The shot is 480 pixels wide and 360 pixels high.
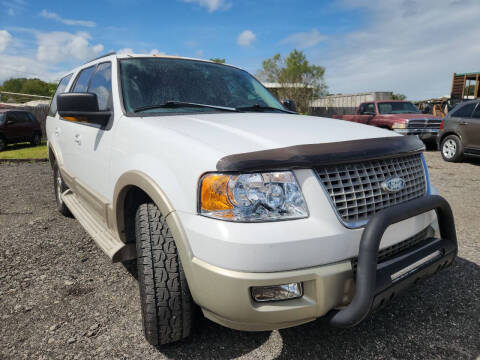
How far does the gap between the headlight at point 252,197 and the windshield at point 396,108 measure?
441 inches

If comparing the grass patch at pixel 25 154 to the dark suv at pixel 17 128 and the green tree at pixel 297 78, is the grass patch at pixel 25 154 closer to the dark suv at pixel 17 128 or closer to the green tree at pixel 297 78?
the dark suv at pixel 17 128

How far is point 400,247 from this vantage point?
6.29 feet

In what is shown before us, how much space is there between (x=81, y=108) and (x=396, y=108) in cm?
1147

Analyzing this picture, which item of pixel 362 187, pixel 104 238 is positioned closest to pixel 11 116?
pixel 104 238

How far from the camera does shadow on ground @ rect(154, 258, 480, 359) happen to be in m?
1.97

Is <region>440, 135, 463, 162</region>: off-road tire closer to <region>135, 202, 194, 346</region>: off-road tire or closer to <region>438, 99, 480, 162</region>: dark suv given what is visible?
<region>438, 99, 480, 162</region>: dark suv

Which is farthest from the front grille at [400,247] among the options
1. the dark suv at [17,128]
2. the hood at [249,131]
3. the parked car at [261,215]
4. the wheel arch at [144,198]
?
the dark suv at [17,128]

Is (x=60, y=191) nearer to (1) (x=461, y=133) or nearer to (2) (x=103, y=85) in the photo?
(2) (x=103, y=85)

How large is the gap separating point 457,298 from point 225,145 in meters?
2.10

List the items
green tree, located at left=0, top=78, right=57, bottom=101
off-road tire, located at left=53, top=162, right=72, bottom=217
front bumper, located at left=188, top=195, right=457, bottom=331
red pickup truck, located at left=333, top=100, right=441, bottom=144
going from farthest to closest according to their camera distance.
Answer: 1. green tree, located at left=0, top=78, right=57, bottom=101
2. red pickup truck, located at left=333, top=100, right=441, bottom=144
3. off-road tire, located at left=53, top=162, right=72, bottom=217
4. front bumper, located at left=188, top=195, right=457, bottom=331

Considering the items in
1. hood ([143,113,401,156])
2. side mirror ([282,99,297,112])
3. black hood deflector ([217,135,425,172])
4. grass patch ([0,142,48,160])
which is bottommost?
grass patch ([0,142,48,160])

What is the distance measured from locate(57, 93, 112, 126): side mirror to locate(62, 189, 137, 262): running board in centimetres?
82

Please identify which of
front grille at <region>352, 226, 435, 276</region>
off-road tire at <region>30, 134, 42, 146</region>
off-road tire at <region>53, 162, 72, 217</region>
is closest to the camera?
front grille at <region>352, 226, 435, 276</region>

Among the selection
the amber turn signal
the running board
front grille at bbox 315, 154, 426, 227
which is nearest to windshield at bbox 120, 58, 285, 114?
the running board
